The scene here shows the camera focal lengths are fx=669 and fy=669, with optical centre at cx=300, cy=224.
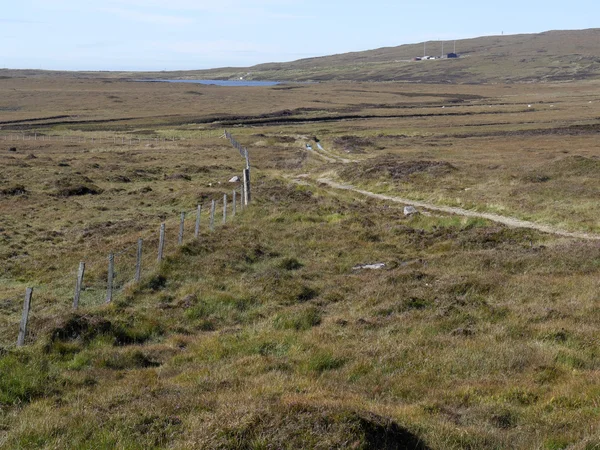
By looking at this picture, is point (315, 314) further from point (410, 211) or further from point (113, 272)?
point (410, 211)

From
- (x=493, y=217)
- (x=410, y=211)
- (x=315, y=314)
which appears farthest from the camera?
(x=410, y=211)

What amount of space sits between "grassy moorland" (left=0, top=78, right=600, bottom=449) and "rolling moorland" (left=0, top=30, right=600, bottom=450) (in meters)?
0.05

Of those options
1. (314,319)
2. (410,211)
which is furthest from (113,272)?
(410,211)

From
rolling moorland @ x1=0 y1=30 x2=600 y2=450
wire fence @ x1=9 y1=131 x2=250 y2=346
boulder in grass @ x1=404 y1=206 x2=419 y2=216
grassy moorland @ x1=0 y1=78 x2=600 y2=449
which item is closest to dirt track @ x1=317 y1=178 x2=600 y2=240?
rolling moorland @ x1=0 y1=30 x2=600 y2=450

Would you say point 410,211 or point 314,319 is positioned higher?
point 314,319

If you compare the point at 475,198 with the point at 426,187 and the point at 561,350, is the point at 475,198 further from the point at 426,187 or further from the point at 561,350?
the point at 561,350

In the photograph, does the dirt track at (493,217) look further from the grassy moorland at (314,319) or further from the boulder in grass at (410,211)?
the boulder in grass at (410,211)

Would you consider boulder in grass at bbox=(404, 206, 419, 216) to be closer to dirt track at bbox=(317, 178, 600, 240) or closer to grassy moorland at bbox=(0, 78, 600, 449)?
grassy moorland at bbox=(0, 78, 600, 449)

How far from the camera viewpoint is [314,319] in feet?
48.4

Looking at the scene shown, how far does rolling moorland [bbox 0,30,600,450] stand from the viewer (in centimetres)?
790

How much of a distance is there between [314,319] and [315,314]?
38cm

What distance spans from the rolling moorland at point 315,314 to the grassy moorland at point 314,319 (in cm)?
5

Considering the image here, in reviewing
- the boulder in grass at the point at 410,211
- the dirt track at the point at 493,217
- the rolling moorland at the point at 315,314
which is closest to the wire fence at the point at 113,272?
the rolling moorland at the point at 315,314

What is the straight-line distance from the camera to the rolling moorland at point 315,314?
25.9 ft
